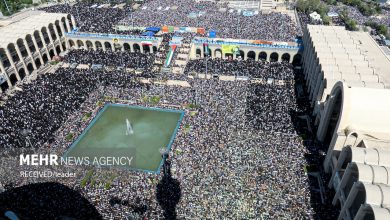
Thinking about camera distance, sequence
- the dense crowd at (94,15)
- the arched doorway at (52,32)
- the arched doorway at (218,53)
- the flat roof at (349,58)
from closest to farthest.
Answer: the flat roof at (349,58) < the arched doorway at (218,53) < the arched doorway at (52,32) < the dense crowd at (94,15)

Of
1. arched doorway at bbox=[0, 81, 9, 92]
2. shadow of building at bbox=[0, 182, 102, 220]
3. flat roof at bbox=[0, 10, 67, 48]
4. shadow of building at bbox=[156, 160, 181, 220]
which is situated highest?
flat roof at bbox=[0, 10, 67, 48]

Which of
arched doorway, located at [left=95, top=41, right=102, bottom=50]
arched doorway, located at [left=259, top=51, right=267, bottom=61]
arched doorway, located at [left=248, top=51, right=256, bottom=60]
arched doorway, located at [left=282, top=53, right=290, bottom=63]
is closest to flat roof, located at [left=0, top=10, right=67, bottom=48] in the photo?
arched doorway, located at [left=95, top=41, right=102, bottom=50]

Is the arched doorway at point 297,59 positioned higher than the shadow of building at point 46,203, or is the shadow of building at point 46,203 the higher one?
the arched doorway at point 297,59

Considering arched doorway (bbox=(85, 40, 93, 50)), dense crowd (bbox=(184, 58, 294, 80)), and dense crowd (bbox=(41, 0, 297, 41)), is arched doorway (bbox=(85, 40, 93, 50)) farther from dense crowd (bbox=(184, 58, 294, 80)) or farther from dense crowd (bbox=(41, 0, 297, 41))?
dense crowd (bbox=(184, 58, 294, 80))

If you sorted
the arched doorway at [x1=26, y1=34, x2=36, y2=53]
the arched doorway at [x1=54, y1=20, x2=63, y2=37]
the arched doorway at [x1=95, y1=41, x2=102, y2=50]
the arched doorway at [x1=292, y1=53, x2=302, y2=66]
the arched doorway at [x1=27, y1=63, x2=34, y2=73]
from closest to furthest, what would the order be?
the arched doorway at [x1=26, y1=34, x2=36, y2=53] < the arched doorway at [x1=27, y1=63, x2=34, y2=73] < the arched doorway at [x1=292, y1=53, x2=302, y2=66] < the arched doorway at [x1=54, y1=20, x2=63, y2=37] < the arched doorway at [x1=95, y1=41, x2=102, y2=50]

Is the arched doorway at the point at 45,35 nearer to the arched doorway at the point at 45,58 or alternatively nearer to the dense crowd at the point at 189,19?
the arched doorway at the point at 45,58

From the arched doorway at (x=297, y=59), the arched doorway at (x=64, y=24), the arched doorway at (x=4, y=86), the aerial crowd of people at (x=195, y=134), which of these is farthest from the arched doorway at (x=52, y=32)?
the arched doorway at (x=297, y=59)

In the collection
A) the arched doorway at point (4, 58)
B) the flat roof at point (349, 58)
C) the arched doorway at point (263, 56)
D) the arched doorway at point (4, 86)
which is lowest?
the arched doorway at point (4, 86)

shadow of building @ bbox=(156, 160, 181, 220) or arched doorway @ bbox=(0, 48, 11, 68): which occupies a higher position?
arched doorway @ bbox=(0, 48, 11, 68)

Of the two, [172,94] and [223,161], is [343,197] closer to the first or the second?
[223,161]
